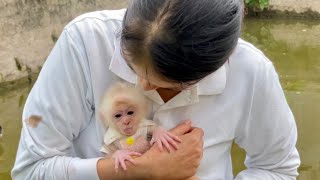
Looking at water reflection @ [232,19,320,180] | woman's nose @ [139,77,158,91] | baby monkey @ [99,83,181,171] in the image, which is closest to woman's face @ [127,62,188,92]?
woman's nose @ [139,77,158,91]

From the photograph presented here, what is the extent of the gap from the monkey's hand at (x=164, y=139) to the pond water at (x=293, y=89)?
2270 millimetres

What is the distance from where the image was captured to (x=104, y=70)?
1576 millimetres

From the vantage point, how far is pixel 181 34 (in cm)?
125

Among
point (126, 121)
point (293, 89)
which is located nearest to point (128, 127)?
point (126, 121)

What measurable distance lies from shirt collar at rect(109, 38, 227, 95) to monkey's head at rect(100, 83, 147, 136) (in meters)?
0.03

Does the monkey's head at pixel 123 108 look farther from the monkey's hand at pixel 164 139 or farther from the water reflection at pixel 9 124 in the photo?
the water reflection at pixel 9 124

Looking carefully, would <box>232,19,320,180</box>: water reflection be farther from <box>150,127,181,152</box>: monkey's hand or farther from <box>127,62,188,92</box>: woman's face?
<box>127,62,188,92</box>: woman's face

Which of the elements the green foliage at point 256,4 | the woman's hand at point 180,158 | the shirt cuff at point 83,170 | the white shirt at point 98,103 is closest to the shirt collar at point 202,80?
the white shirt at point 98,103

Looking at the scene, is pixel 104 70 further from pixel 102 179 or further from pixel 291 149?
pixel 291 149

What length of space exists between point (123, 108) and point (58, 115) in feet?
0.56

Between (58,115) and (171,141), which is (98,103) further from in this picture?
(171,141)

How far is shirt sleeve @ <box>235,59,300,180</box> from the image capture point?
165 cm

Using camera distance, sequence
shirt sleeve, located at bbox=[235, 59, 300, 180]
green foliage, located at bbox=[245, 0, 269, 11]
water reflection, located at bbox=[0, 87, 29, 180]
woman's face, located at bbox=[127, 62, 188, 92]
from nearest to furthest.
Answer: woman's face, located at bbox=[127, 62, 188, 92]
shirt sleeve, located at bbox=[235, 59, 300, 180]
water reflection, located at bbox=[0, 87, 29, 180]
green foliage, located at bbox=[245, 0, 269, 11]

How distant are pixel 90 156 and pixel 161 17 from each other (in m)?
0.60
